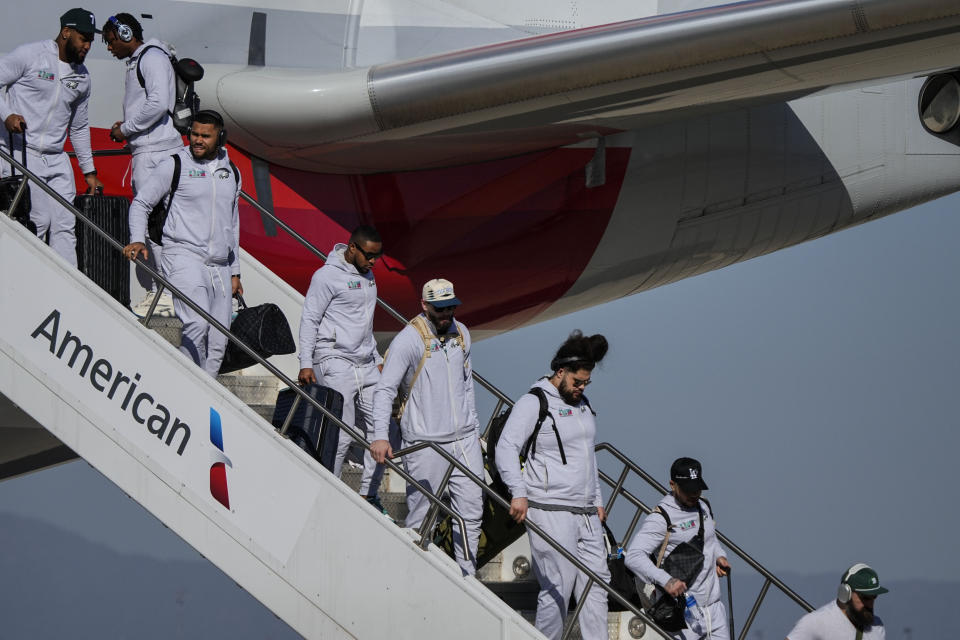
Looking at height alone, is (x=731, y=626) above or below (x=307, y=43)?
below

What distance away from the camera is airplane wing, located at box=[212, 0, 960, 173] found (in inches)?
324

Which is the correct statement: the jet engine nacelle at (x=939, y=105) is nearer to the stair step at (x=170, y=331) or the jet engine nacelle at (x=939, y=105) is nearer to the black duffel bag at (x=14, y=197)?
the stair step at (x=170, y=331)

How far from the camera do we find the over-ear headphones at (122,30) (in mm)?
8078

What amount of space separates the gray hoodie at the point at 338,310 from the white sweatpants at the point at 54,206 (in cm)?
154

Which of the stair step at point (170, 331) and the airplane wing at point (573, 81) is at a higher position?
the airplane wing at point (573, 81)

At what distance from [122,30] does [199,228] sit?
175 centimetres

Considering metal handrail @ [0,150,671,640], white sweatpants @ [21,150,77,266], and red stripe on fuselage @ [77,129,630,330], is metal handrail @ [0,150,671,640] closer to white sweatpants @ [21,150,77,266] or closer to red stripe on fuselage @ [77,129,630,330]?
white sweatpants @ [21,150,77,266]

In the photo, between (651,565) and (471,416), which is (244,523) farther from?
(651,565)

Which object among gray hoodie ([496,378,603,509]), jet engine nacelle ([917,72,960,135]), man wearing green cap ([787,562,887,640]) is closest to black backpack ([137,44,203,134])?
gray hoodie ([496,378,603,509])

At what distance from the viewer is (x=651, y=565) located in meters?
6.93

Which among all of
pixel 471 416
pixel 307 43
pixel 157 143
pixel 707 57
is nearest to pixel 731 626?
pixel 471 416

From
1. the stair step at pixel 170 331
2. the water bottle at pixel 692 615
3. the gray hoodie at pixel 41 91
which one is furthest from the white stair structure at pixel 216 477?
the gray hoodie at pixel 41 91

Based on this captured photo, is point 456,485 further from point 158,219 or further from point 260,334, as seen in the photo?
point 158,219

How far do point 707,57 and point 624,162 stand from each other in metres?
3.16
